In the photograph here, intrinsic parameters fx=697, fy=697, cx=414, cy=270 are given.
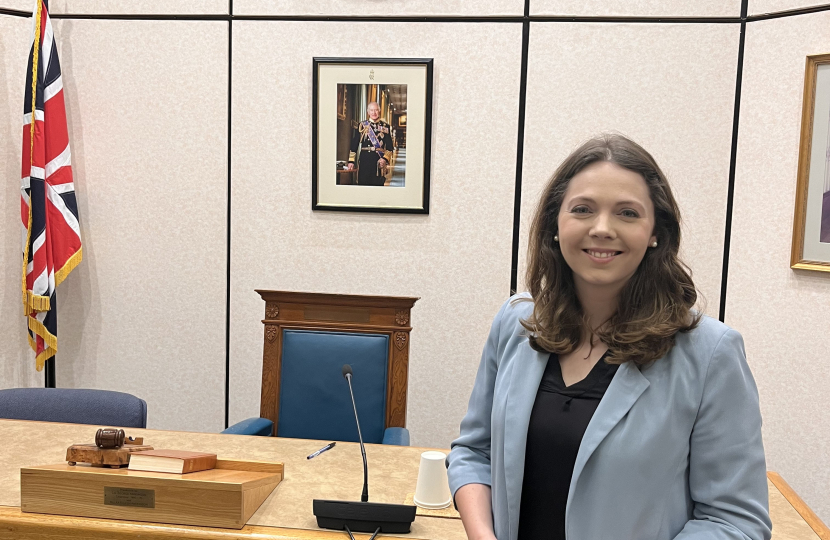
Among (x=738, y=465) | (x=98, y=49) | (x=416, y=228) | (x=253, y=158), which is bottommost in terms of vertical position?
(x=738, y=465)

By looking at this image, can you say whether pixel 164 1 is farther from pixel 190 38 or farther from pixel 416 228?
pixel 416 228

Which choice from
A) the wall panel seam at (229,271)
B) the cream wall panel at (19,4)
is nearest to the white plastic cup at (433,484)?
the wall panel seam at (229,271)

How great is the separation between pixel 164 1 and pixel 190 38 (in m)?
0.23

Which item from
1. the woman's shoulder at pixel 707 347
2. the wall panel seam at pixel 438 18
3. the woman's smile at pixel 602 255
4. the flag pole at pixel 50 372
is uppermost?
the wall panel seam at pixel 438 18

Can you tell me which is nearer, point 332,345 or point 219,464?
point 219,464

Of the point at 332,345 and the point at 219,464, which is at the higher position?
the point at 332,345

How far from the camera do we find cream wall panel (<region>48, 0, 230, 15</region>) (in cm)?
355

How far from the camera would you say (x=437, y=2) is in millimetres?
3434

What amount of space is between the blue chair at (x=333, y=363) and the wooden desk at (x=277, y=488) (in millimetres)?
405

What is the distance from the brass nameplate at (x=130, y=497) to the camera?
5.22 ft

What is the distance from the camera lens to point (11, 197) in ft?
12.0

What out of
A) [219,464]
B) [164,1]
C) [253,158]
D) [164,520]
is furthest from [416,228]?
[164,520]

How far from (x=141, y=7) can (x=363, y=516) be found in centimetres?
306

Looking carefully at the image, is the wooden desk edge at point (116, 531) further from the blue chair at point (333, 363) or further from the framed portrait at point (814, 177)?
the framed portrait at point (814, 177)
